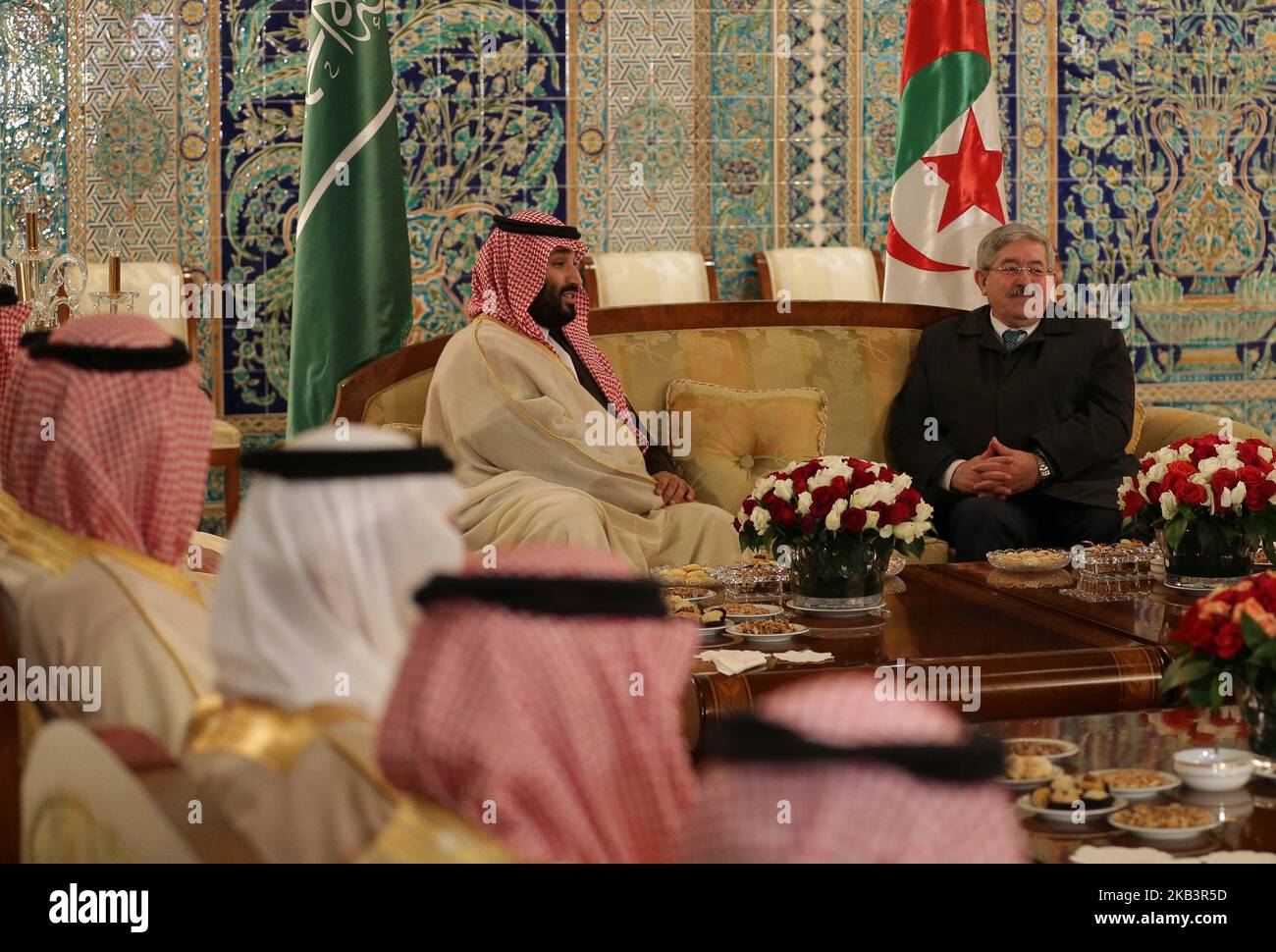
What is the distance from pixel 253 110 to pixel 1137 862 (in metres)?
5.87

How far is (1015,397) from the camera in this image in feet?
15.5

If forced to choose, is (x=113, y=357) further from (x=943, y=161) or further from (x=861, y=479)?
(x=943, y=161)

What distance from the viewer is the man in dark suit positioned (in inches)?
178

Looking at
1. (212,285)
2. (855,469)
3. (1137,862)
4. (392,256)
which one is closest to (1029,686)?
(855,469)

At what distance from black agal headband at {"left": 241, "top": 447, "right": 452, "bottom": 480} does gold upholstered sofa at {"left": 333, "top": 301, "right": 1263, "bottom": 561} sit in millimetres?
3458

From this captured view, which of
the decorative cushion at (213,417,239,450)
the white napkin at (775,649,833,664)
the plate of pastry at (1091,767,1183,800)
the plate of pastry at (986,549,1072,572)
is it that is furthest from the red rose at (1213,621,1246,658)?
the decorative cushion at (213,417,239,450)

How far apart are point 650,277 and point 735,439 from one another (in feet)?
7.18

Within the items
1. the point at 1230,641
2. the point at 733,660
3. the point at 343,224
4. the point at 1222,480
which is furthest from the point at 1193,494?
the point at 343,224

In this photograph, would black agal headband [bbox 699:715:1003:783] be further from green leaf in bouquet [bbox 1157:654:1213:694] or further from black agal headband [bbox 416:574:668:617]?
green leaf in bouquet [bbox 1157:654:1213:694]

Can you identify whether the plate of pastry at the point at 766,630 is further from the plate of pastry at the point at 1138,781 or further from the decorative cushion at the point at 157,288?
the decorative cushion at the point at 157,288

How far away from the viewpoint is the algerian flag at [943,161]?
18.5ft

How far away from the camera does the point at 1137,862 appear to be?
1.62 meters
